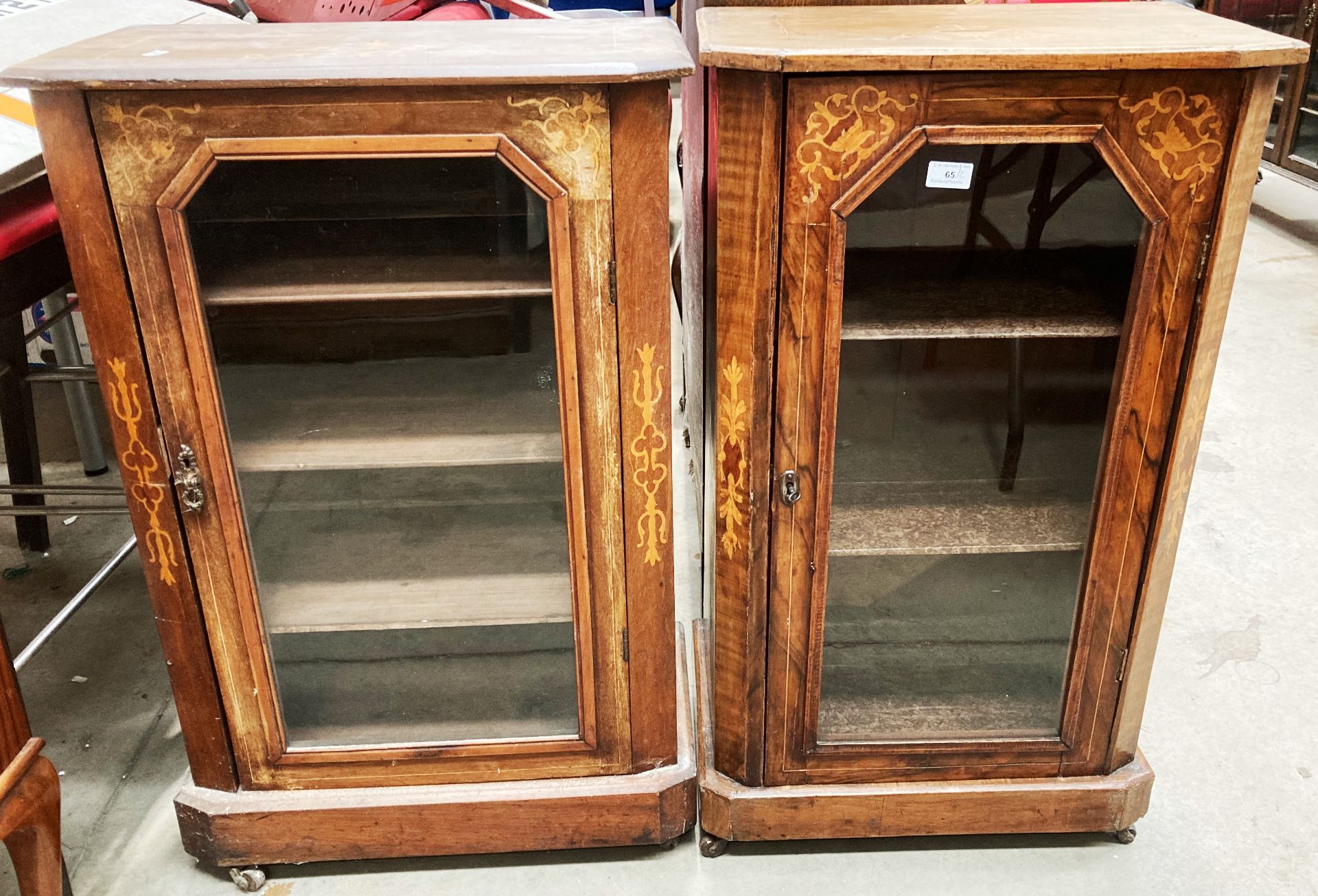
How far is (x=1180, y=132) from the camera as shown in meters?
1.15

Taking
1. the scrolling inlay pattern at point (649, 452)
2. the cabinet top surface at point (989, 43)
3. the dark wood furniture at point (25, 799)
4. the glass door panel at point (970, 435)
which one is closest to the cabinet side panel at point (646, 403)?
the scrolling inlay pattern at point (649, 452)

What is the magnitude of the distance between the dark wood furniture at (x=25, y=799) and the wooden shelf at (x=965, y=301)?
1.11 meters

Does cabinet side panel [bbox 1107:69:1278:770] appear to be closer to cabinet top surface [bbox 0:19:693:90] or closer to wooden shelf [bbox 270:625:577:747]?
cabinet top surface [bbox 0:19:693:90]

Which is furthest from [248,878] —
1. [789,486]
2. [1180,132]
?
[1180,132]

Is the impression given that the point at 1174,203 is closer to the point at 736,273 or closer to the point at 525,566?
the point at 736,273

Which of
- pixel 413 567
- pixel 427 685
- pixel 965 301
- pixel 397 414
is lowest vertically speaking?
pixel 427 685

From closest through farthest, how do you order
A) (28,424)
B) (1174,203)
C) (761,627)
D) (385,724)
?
(1174,203)
(761,627)
(385,724)
(28,424)

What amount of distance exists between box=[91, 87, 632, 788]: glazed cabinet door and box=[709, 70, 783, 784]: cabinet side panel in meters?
0.13

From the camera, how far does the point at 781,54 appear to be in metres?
1.08

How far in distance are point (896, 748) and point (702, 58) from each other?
0.98 m

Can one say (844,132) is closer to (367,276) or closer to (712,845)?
(367,276)

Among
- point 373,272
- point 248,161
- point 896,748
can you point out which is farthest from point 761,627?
point 248,161

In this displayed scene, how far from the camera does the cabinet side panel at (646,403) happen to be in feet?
3.80

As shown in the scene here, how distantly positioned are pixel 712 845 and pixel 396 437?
77 centimetres
